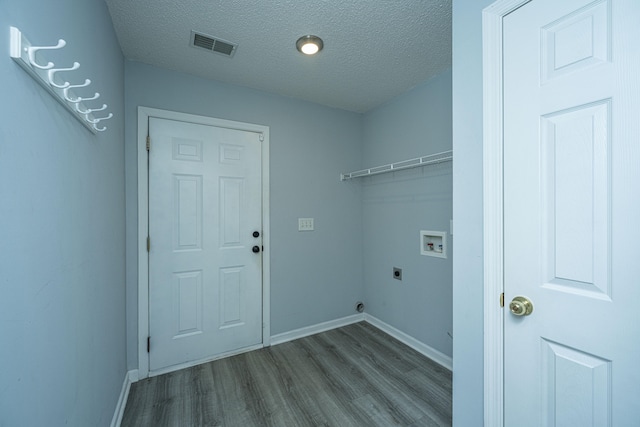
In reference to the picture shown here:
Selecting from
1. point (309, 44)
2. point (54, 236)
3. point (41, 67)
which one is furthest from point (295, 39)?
point (54, 236)

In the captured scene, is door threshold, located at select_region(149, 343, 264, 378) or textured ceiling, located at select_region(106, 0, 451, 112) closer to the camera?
textured ceiling, located at select_region(106, 0, 451, 112)

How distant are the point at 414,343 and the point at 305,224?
1562 millimetres

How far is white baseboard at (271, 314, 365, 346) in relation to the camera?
249 centimetres

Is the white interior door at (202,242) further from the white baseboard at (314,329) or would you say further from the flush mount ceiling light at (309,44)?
the flush mount ceiling light at (309,44)

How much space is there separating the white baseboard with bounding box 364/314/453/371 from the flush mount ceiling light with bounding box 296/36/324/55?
261cm

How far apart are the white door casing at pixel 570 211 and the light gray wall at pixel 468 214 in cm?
7

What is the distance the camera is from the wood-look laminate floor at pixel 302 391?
158 centimetres

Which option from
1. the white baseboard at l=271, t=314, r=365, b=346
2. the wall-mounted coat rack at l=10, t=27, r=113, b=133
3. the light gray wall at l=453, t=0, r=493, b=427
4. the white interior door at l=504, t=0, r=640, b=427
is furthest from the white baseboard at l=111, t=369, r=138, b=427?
the white interior door at l=504, t=0, r=640, b=427

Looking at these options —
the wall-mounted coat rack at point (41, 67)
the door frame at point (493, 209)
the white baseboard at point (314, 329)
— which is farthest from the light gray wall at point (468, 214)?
the white baseboard at point (314, 329)

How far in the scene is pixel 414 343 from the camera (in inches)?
93.4

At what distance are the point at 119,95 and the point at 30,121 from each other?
1.34 m

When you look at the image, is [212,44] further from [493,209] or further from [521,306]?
[521,306]

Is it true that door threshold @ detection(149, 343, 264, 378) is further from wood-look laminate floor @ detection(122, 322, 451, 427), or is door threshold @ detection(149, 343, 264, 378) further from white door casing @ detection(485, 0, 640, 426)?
white door casing @ detection(485, 0, 640, 426)

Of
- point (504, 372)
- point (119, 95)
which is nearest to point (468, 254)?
point (504, 372)
